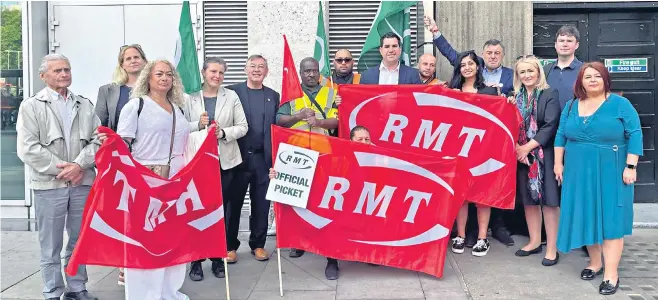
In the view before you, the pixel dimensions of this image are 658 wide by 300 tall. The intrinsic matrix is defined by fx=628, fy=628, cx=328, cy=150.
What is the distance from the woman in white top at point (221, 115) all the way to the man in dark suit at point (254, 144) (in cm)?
20

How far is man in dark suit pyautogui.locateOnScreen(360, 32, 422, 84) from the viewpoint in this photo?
626 centimetres

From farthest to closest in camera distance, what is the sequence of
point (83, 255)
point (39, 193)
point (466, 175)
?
1. point (466, 175)
2. point (39, 193)
3. point (83, 255)

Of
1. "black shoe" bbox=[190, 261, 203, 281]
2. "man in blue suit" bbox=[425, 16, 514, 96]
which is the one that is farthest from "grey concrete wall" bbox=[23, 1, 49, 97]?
"man in blue suit" bbox=[425, 16, 514, 96]

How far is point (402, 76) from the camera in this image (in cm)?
637

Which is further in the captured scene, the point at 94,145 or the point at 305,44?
the point at 305,44

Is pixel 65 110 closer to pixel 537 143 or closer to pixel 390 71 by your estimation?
pixel 390 71

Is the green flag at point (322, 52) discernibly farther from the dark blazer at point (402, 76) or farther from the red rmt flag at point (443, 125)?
the dark blazer at point (402, 76)

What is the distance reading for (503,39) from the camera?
790 cm

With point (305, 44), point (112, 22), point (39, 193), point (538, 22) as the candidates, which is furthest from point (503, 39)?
point (39, 193)

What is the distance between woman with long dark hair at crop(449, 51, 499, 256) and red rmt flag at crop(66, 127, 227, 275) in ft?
8.43

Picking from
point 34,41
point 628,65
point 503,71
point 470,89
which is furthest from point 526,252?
point 34,41

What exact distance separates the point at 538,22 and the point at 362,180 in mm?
4173

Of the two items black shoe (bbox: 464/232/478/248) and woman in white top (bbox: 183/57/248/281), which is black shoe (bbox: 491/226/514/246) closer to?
black shoe (bbox: 464/232/478/248)

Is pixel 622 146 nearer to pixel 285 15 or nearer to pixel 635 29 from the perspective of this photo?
pixel 635 29
